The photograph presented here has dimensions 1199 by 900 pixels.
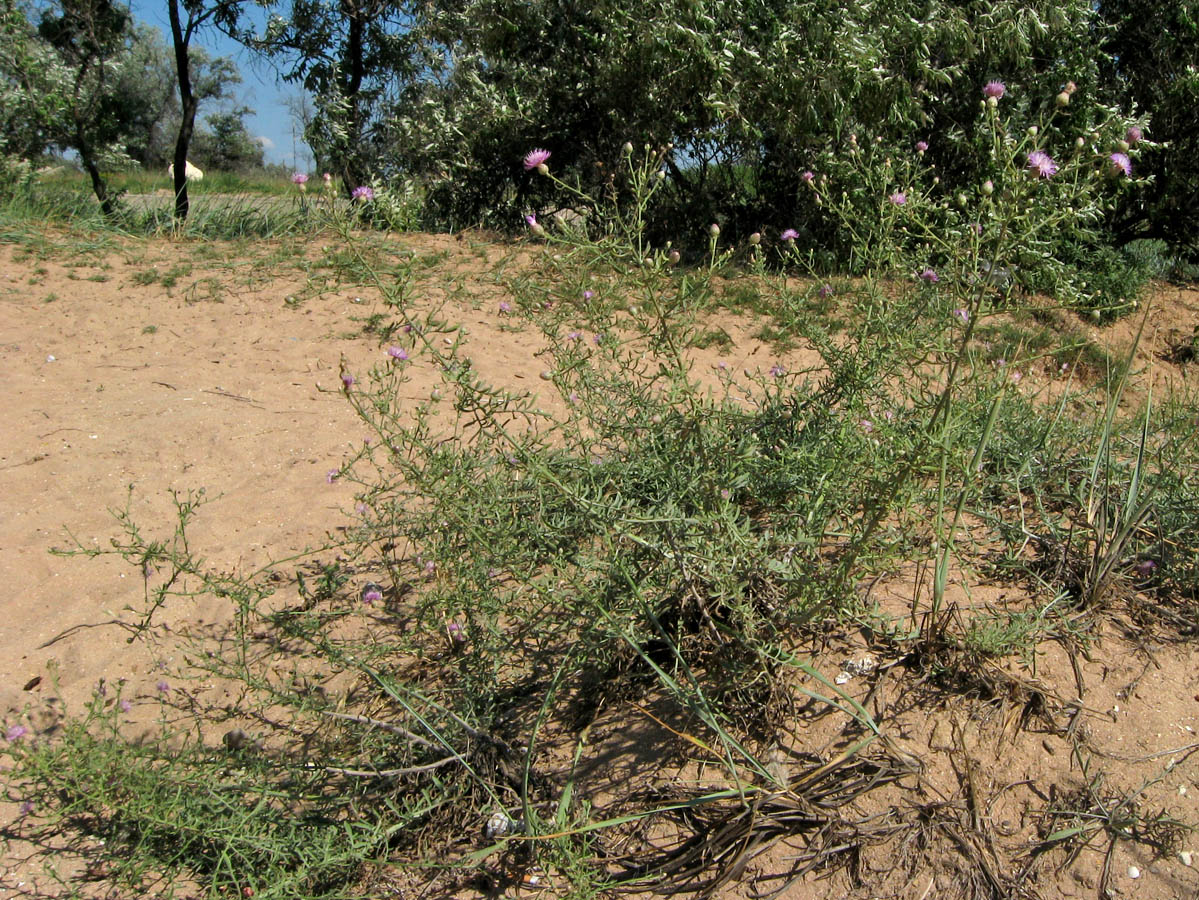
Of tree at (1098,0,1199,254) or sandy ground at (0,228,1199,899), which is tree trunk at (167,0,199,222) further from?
tree at (1098,0,1199,254)

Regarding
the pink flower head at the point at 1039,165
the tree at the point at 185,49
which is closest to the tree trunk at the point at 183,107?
the tree at the point at 185,49

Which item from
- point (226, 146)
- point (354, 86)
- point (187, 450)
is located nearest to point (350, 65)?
point (354, 86)

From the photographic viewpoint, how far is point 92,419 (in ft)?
11.8

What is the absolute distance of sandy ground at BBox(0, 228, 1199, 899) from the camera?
6.52 ft

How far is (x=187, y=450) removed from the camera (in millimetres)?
3377

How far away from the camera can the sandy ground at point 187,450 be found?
78.2 inches

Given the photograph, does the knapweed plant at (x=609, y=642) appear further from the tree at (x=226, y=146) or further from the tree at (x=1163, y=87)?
the tree at (x=226, y=146)

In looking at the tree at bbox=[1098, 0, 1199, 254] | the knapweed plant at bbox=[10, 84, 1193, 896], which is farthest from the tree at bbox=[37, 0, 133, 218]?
the tree at bbox=[1098, 0, 1199, 254]

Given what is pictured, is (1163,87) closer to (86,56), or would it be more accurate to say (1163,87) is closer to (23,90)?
(86,56)

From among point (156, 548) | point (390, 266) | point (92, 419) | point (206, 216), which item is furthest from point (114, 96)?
point (156, 548)

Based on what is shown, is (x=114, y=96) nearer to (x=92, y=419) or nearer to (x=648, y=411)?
(x=92, y=419)

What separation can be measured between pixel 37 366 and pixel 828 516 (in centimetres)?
377

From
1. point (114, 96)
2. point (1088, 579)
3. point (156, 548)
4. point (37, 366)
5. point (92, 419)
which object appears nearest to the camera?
point (156, 548)

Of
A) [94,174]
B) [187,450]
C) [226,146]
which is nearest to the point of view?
[187,450]
